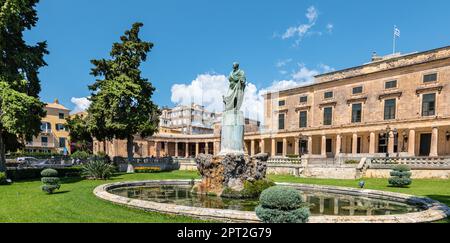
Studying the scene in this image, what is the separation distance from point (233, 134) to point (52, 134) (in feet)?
201

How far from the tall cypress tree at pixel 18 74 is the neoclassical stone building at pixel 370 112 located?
3327 cm

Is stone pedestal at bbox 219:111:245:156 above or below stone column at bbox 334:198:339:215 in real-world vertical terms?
above

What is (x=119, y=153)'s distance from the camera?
61.8 m

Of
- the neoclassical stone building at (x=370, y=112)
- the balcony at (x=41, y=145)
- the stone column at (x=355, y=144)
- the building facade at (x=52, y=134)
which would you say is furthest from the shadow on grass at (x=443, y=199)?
the balcony at (x=41, y=145)

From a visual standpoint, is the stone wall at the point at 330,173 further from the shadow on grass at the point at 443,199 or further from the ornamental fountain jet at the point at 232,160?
the ornamental fountain jet at the point at 232,160

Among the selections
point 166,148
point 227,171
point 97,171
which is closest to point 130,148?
point 97,171

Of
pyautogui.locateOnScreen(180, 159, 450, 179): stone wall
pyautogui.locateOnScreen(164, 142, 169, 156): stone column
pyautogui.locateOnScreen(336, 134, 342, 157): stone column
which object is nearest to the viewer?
pyautogui.locateOnScreen(180, 159, 450, 179): stone wall

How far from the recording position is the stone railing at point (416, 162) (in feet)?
81.1

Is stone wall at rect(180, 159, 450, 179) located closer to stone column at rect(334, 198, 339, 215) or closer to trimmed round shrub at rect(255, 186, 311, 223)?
stone column at rect(334, 198, 339, 215)

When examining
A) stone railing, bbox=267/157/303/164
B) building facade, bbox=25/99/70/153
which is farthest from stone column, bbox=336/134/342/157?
building facade, bbox=25/99/70/153

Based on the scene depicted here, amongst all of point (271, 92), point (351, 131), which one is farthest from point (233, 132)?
point (271, 92)

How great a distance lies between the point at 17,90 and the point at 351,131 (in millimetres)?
38864

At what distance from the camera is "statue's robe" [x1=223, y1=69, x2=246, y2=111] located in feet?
50.9

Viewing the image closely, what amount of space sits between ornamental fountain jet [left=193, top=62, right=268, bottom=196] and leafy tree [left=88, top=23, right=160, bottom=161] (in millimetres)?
18428
